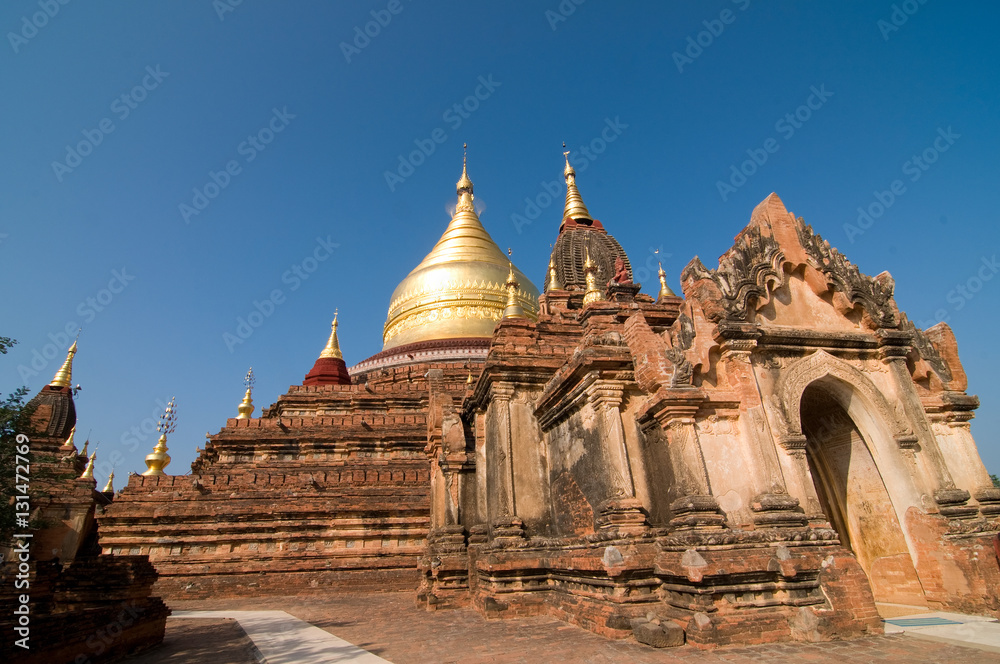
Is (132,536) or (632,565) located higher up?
(132,536)

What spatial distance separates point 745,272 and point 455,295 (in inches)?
1135

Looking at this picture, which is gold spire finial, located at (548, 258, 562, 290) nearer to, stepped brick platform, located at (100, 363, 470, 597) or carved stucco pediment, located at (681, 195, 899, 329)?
stepped brick platform, located at (100, 363, 470, 597)

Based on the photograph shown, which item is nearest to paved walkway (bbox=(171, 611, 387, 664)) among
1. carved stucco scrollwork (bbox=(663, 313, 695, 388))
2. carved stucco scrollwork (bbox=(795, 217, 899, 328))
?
carved stucco scrollwork (bbox=(663, 313, 695, 388))

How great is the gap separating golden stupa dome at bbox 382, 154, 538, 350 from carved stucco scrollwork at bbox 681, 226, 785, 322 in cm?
2454

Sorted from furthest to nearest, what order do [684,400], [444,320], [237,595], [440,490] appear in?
[444,320] → [237,595] → [440,490] → [684,400]

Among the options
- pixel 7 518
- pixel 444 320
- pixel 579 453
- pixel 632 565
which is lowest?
pixel 632 565

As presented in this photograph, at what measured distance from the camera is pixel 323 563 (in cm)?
1859

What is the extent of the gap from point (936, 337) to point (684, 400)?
17.2 ft

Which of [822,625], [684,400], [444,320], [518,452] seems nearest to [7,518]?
[518,452]

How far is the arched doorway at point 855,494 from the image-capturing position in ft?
28.2

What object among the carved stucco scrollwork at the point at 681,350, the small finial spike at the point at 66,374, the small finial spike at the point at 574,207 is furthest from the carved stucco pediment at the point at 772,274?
the small finial spike at the point at 66,374

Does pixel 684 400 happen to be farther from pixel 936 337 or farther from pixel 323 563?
pixel 323 563

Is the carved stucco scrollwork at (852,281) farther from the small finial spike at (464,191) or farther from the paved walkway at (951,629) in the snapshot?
the small finial spike at (464,191)

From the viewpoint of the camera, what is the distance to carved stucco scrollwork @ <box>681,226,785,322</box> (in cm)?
838
